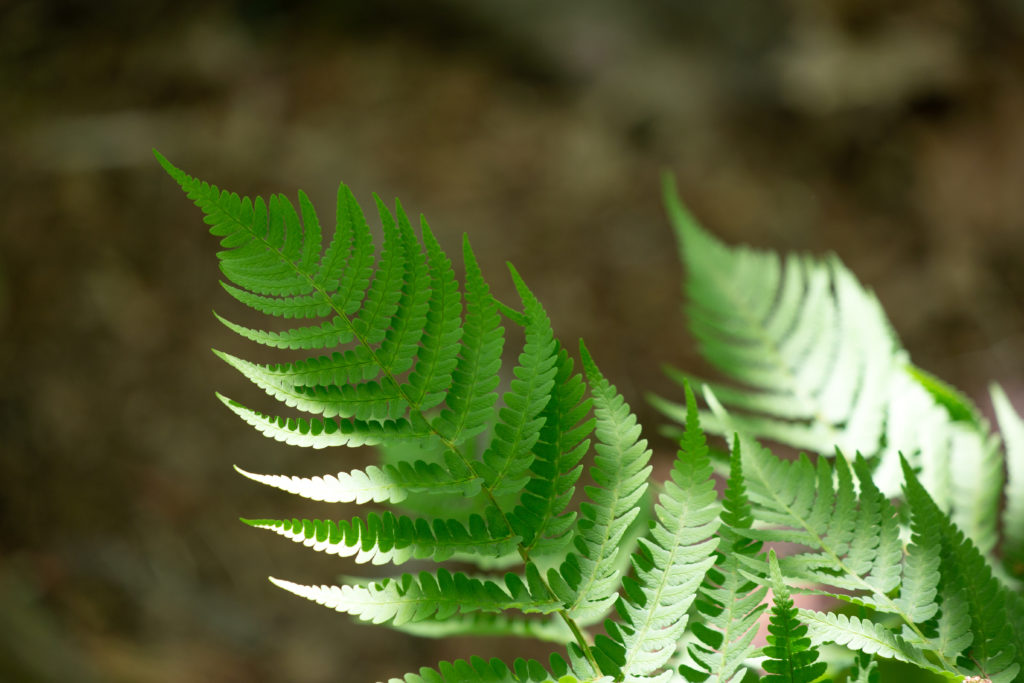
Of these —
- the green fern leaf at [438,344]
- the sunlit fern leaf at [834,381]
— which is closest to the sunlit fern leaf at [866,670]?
the sunlit fern leaf at [834,381]

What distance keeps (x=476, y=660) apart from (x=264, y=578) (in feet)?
8.15

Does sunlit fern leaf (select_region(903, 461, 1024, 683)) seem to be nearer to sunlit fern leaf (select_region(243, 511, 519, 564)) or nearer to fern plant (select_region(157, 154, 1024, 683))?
fern plant (select_region(157, 154, 1024, 683))

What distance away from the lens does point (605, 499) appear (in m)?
0.61

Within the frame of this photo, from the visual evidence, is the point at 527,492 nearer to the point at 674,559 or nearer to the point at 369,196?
the point at 674,559

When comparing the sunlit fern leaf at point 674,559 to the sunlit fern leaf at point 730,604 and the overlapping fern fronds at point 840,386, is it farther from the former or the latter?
the overlapping fern fronds at point 840,386

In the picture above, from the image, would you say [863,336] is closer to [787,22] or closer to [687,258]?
[687,258]

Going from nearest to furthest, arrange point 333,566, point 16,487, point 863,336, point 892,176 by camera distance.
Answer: point 863,336, point 333,566, point 16,487, point 892,176

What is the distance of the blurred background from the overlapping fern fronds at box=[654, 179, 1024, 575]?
1816 millimetres

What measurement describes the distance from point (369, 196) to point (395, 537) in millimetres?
2999

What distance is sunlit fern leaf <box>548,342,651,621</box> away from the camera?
1.97 ft

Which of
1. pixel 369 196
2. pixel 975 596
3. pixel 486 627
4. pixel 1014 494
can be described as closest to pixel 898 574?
pixel 975 596

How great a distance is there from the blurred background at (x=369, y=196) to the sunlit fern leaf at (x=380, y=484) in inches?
81.7

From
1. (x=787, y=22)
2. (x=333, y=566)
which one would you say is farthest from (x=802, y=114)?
(x=333, y=566)

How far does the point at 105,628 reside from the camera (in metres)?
2.78
